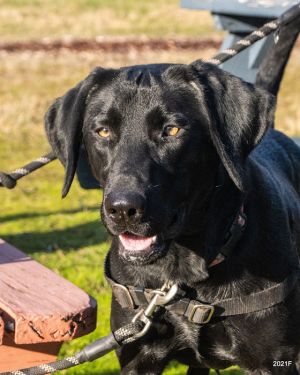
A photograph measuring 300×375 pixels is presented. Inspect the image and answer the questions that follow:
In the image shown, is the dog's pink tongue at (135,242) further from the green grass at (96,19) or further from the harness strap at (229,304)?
the green grass at (96,19)

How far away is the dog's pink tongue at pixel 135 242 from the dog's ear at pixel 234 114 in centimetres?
42

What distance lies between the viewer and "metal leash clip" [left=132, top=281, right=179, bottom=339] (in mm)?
3643

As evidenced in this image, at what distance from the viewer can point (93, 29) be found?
24.8m

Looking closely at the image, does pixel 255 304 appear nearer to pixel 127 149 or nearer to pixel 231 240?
pixel 231 240

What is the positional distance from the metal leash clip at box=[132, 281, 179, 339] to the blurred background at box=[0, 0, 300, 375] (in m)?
1.55

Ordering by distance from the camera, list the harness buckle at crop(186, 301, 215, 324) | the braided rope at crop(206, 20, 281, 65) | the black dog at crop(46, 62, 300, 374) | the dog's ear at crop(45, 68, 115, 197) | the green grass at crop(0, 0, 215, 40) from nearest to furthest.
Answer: the black dog at crop(46, 62, 300, 374), the harness buckle at crop(186, 301, 215, 324), the dog's ear at crop(45, 68, 115, 197), the braided rope at crop(206, 20, 281, 65), the green grass at crop(0, 0, 215, 40)

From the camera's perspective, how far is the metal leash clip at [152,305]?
3.64 metres

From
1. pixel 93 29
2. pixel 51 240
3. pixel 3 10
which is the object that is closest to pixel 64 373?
pixel 51 240

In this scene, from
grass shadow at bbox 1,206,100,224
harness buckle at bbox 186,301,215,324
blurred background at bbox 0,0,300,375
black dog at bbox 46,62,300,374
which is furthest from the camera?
grass shadow at bbox 1,206,100,224

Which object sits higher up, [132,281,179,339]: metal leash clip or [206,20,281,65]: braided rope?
Answer: [206,20,281,65]: braided rope

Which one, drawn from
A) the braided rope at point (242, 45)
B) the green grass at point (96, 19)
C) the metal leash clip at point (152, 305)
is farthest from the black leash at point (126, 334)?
the green grass at point (96, 19)

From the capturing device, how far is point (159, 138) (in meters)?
3.55

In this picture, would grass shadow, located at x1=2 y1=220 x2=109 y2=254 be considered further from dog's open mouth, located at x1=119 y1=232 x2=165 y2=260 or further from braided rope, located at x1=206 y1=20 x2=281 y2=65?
dog's open mouth, located at x1=119 y1=232 x2=165 y2=260

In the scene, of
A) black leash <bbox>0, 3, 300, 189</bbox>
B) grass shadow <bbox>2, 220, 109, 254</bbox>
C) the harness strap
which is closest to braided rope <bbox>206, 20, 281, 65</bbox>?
black leash <bbox>0, 3, 300, 189</bbox>
